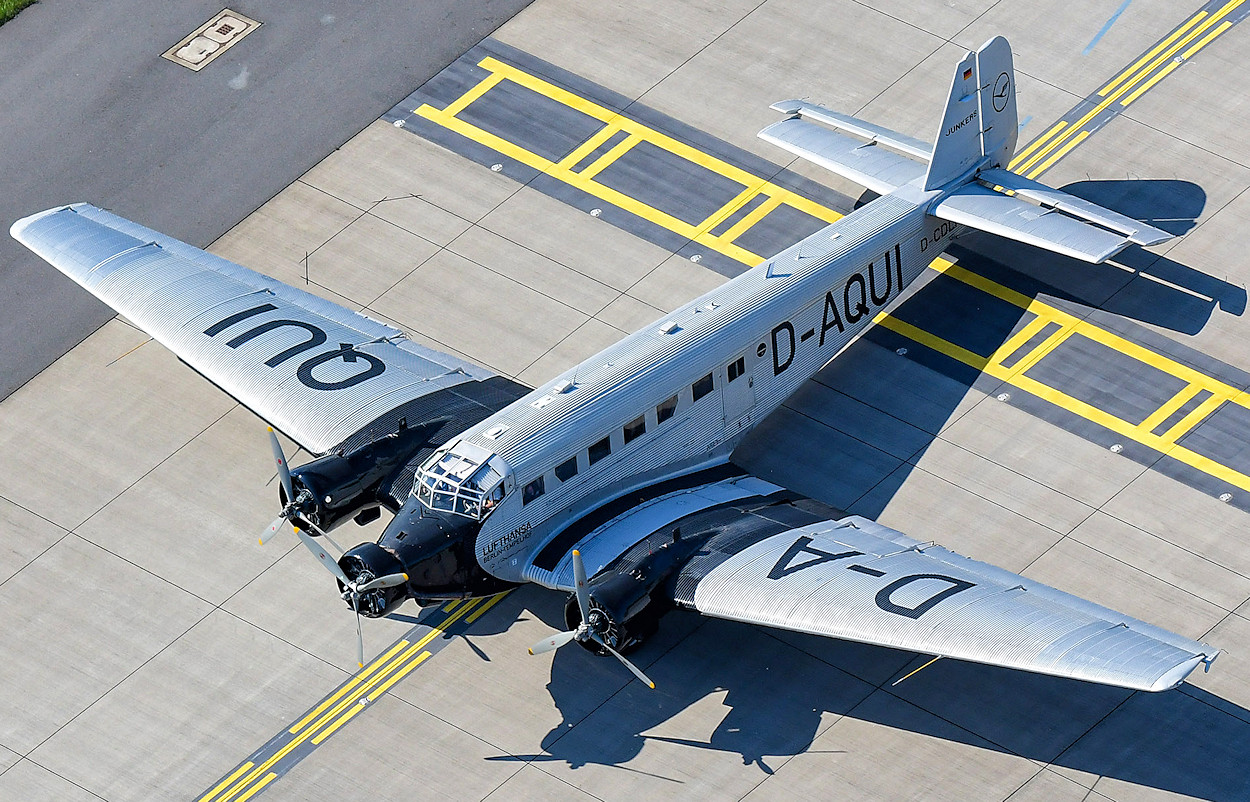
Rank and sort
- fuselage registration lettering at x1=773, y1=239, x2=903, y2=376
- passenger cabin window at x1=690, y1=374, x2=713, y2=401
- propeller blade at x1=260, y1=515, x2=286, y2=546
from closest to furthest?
propeller blade at x1=260, y1=515, x2=286, y2=546, passenger cabin window at x1=690, y1=374, x2=713, y2=401, fuselage registration lettering at x1=773, y1=239, x2=903, y2=376

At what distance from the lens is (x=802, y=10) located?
58219mm

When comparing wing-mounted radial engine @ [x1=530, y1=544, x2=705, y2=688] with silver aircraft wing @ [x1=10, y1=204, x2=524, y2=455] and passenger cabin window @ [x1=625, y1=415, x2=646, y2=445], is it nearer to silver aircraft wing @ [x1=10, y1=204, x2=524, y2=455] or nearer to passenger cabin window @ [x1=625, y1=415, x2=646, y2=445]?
passenger cabin window @ [x1=625, y1=415, x2=646, y2=445]

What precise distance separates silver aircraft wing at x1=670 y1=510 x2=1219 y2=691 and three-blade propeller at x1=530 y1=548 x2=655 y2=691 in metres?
1.73

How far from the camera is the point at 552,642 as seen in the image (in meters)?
39.0

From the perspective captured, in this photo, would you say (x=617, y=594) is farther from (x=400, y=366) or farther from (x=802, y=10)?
(x=802, y=10)

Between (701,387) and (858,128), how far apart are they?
1009 centimetres

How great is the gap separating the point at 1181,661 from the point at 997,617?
352 centimetres

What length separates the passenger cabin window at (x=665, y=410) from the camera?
1698 inches

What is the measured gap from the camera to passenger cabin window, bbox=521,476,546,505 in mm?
41094

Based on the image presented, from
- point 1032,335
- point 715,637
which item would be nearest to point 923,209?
point 1032,335

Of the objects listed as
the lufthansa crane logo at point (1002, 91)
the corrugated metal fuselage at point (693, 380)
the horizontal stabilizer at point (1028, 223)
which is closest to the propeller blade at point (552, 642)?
the corrugated metal fuselage at point (693, 380)

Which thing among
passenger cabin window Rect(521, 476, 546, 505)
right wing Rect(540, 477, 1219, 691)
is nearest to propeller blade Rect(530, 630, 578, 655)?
right wing Rect(540, 477, 1219, 691)

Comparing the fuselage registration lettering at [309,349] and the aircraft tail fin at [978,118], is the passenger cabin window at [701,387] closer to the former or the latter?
the fuselage registration lettering at [309,349]

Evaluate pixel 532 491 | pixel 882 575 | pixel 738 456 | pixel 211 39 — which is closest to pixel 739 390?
pixel 738 456
